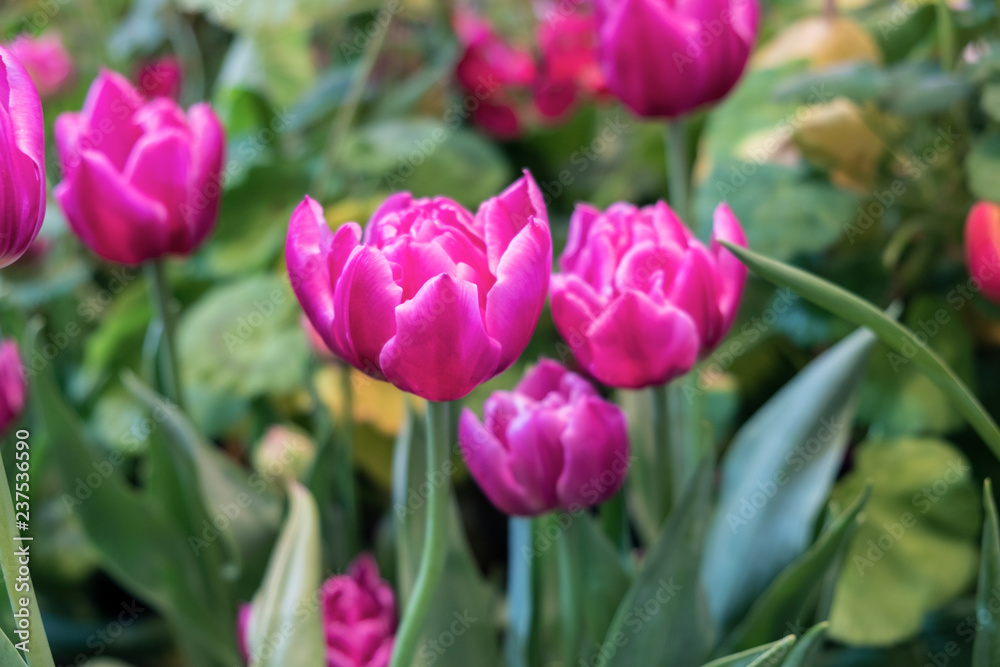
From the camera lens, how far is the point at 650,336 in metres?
0.29

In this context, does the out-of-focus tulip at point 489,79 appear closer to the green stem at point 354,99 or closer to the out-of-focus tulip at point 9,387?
the green stem at point 354,99

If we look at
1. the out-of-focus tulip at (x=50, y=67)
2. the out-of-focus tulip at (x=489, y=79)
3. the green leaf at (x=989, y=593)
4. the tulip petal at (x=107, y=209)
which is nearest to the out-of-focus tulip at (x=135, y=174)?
the tulip petal at (x=107, y=209)

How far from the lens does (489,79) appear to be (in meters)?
0.86

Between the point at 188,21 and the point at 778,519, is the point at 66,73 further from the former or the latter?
the point at 778,519

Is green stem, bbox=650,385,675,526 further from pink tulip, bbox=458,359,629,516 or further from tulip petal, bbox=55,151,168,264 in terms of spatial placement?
tulip petal, bbox=55,151,168,264

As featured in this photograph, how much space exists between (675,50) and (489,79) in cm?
51

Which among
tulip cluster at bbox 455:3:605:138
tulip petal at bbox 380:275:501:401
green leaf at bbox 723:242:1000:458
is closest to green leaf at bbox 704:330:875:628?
green leaf at bbox 723:242:1000:458

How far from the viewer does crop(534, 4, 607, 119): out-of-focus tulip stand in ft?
2.89

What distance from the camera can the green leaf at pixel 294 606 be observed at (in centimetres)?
32

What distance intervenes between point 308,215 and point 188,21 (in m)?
0.92

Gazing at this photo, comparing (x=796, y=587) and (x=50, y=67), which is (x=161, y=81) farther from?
(x=796, y=587)

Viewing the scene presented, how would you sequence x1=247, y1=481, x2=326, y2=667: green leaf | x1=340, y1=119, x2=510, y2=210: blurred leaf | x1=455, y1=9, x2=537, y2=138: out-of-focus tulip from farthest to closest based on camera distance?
1. x1=455, y1=9, x2=537, y2=138: out-of-focus tulip
2. x1=340, y1=119, x2=510, y2=210: blurred leaf
3. x1=247, y1=481, x2=326, y2=667: green leaf

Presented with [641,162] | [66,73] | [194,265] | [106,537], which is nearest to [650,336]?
[106,537]

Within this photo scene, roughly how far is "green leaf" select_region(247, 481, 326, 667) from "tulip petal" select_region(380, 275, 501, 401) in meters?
0.13
